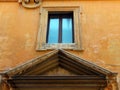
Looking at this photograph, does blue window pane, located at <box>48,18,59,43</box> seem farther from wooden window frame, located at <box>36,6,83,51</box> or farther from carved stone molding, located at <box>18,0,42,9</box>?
carved stone molding, located at <box>18,0,42,9</box>

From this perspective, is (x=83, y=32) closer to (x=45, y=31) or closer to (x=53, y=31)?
(x=53, y=31)

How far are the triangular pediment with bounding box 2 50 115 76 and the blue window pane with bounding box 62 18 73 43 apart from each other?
4.03 feet

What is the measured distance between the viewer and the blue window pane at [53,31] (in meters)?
9.16

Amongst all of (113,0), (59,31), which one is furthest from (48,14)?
(113,0)

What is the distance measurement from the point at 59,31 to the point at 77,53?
3.93 ft

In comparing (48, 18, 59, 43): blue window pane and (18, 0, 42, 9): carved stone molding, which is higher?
(18, 0, 42, 9): carved stone molding

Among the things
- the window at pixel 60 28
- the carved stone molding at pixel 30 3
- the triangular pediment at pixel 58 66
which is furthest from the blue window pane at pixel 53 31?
the triangular pediment at pixel 58 66

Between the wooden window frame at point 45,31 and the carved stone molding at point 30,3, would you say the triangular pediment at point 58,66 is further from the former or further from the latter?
the carved stone molding at point 30,3

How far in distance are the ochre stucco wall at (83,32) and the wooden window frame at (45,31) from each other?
0.43 feet

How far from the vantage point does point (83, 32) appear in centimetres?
908

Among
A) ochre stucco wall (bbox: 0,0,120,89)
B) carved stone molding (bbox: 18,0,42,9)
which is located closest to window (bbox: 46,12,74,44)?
ochre stucco wall (bbox: 0,0,120,89)

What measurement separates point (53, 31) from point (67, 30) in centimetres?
43

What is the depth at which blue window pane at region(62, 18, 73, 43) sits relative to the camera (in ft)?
30.0

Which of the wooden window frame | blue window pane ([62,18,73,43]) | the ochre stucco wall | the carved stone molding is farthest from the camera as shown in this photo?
the carved stone molding
